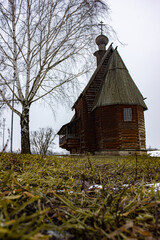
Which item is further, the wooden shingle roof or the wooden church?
the wooden shingle roof

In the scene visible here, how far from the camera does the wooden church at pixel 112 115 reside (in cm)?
1493

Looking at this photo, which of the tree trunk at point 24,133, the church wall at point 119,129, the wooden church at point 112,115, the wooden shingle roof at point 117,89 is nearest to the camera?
the tree trunk at point 24,133

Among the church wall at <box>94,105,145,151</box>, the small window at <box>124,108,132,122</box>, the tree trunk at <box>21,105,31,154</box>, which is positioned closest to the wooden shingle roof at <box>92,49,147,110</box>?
the church wall at <box>94,105,145,151</box>

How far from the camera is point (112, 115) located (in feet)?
50.9

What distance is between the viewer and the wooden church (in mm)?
14930

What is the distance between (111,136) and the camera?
1512 centimetres

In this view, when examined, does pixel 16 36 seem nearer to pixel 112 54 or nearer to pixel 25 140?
pixel 25 140

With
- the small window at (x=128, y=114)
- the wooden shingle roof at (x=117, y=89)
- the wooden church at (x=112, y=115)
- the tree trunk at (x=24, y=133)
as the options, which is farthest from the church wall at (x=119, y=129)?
the tree trunk at (x=24, y=133)

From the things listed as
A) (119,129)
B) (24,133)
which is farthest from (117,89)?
(24,133)

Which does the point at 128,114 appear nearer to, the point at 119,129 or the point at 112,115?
the point at 112,115

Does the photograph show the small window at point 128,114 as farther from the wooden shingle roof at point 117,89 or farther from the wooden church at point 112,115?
the wooden shingle roof at point 117,89

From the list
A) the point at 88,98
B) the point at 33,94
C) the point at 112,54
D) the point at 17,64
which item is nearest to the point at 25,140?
the point at 33,94

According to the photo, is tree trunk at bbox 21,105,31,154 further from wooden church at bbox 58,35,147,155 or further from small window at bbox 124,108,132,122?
small window at bbox 124,108,132,122

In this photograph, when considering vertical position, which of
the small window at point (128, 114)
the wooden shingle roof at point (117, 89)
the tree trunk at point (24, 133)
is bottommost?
the tree trunk at point (24, 133)
